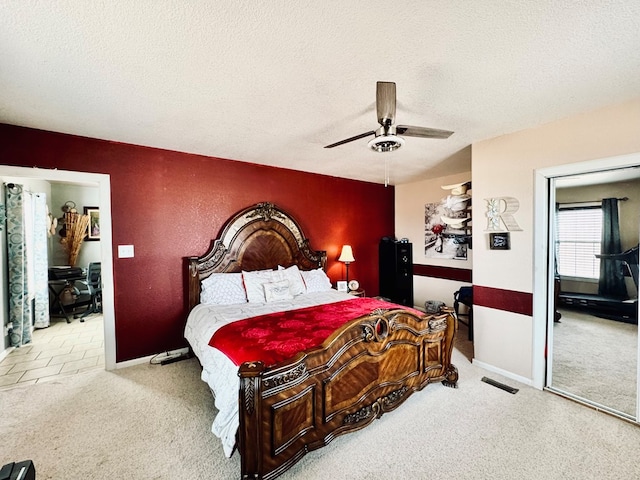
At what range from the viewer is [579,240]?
3.24 metres

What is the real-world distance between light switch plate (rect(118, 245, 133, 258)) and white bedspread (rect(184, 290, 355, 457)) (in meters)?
0.96

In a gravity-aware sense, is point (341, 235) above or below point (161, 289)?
above

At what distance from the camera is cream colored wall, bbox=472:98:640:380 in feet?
7.32

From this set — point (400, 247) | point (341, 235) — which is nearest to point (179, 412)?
point (341, 235)

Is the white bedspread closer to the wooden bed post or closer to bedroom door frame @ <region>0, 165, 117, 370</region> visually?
the wooden bed post

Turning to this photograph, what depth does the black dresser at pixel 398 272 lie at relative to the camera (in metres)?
5.08

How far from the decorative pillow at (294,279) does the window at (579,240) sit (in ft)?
10.8

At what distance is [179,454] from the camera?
1.84 metres

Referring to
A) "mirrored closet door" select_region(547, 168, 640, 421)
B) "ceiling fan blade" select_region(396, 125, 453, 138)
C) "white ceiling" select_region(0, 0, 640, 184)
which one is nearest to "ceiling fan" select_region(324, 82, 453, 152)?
"ceiling fan blade" select_region(396, 125, 453, 138)

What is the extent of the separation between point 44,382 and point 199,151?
2896 millimetres

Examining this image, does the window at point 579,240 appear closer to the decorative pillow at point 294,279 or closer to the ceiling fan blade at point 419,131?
the ceiling fan blade at point 419,131

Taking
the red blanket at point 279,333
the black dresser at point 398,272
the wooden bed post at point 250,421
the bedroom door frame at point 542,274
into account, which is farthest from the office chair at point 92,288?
→ the bedroom door frame at point 542,274

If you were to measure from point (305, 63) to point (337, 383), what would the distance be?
209 cm

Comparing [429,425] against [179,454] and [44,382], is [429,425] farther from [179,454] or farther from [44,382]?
[44,382]
